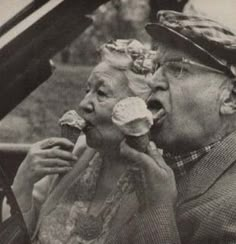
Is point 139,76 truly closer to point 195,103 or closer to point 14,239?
point 195,103

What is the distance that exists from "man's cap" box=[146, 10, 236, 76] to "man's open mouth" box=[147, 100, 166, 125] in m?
0.14

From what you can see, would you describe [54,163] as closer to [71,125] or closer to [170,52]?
[71,125]

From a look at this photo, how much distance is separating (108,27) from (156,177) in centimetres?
41

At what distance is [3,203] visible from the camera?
206cm

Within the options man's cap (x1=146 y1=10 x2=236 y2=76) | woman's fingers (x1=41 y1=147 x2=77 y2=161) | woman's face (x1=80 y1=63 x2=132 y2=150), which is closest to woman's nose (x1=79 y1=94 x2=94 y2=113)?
woman's face (x1=80 y1=63 x2=132 y2=150)

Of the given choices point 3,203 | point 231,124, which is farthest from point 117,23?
point 3,203

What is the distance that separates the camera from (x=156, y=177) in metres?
1.82

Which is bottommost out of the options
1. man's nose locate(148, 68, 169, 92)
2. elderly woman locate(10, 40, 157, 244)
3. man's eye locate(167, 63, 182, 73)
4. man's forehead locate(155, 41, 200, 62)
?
elderly woman locate(10, 40, 157, 244)

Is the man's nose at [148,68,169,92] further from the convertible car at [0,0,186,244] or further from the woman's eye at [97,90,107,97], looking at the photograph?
the convertible car at [0,0,186,244]

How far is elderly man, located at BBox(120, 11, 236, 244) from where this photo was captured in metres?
1.80

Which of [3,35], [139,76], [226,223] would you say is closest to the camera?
[226,223]

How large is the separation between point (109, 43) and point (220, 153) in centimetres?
39

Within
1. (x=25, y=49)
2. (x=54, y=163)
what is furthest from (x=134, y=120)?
(x=25, y=49)

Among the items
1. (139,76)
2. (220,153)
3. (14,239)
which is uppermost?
(139,76)
